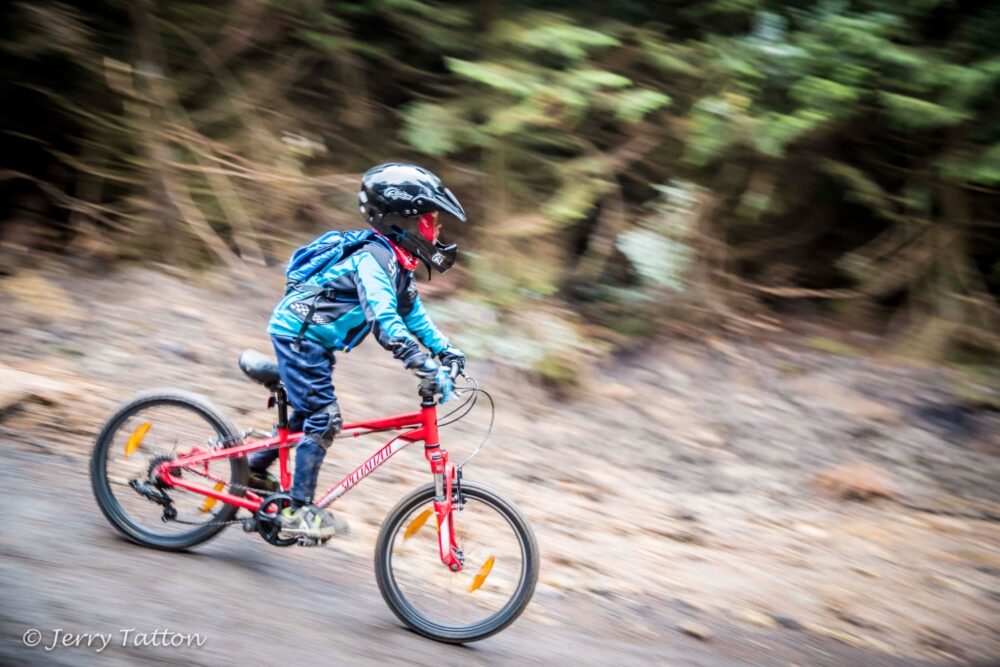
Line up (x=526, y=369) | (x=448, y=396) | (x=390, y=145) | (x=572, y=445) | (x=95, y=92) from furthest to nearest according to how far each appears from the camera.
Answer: (x=390, y=145) < (x=95, y=92) < (x=526, y=369) < (x=572, y=445) < (x=448, y=396)

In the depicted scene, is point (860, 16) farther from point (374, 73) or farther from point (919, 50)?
point (374, 73)

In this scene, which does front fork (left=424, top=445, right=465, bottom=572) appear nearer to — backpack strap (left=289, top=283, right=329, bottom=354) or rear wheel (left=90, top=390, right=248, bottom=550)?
backpack strap (left=289, top=283, right=329, bottom=354)

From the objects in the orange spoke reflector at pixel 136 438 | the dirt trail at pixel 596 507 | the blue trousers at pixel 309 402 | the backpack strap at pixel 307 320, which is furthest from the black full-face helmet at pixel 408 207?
the dirt trail at pixel 596 507

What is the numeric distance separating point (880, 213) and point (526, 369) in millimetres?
4180

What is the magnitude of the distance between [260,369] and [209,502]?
0.82 meters

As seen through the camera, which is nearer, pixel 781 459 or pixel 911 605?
pixel 911 605

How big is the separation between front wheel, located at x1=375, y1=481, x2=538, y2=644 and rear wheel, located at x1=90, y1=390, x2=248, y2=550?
91cm

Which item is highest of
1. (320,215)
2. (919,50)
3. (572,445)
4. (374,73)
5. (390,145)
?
(919,50)

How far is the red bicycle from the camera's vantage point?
439 cm

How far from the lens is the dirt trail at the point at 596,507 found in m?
4.34

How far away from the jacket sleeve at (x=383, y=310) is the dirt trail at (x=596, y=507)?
1359 mm

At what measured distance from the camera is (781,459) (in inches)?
298

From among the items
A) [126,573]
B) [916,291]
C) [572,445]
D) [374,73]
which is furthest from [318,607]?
[916,291]

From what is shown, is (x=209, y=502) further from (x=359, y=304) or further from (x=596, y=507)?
(x=596, y=507)
